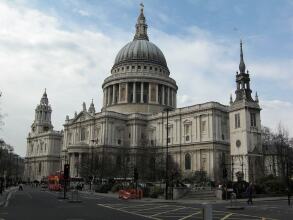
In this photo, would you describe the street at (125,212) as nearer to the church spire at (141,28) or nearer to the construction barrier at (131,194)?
the construction barrier at (131,194)

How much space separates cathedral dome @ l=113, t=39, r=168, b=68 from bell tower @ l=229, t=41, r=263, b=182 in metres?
45.2

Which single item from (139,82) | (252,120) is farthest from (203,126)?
(139,82)

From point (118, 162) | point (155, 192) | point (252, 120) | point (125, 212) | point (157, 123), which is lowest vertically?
point (125, 212)

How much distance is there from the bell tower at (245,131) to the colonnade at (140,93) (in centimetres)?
3799

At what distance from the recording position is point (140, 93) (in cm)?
12188

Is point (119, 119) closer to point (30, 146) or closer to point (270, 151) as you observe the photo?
point (270, 151)

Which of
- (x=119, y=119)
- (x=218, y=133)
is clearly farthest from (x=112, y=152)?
(x=218, y=133)

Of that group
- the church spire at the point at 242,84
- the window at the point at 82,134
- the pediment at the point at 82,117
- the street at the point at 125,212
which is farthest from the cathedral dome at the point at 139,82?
the street at the point at 125,212

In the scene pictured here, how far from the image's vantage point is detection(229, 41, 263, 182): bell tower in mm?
81069

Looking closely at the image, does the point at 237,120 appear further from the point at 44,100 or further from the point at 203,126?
the point at 44,100

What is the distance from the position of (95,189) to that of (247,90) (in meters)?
37.8

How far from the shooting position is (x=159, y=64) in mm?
129625

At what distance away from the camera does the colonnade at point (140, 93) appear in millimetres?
121125

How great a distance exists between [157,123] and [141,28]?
1842 inches
